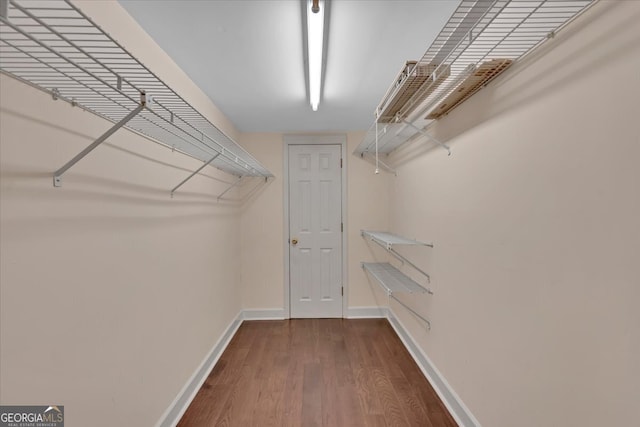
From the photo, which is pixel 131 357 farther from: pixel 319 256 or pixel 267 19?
pixel 319 256

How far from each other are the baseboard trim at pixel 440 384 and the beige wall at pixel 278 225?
88cm

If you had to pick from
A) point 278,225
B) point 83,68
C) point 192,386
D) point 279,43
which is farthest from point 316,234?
point 83,68

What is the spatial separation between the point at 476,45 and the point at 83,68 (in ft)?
4.55


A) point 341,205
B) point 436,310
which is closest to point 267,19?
point 436,310

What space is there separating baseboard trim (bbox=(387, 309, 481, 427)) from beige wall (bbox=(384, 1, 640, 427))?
7 cm

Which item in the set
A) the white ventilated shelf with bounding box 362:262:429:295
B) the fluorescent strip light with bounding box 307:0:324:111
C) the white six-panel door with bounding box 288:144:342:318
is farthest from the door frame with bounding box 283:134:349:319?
the fluorescent strip light with bounding box 307:0:324:111

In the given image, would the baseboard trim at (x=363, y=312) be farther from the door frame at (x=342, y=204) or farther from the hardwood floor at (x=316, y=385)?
the hardwood floor at (x=316, y=385)

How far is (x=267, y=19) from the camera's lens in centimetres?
147

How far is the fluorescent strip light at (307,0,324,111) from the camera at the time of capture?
50.4 inches

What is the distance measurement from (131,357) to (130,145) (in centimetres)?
103

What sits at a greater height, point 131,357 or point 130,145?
point 130,145

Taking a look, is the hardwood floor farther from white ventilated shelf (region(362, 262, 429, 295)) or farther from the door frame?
white ventilated shelf (region(362, 262, 429, 295))

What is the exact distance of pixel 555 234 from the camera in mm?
1105

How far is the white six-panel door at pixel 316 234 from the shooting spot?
12.2ft
